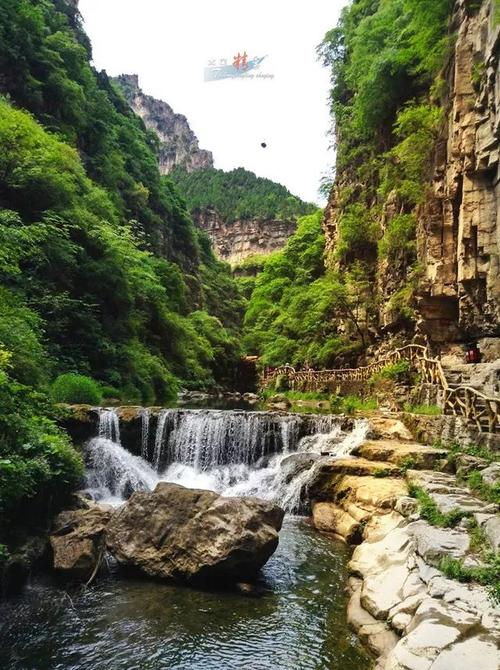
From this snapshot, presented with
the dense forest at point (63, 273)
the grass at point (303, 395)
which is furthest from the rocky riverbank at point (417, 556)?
the grass at point (303, 395)

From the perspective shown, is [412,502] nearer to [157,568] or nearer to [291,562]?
[291,562]

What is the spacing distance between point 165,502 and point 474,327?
12.3 m

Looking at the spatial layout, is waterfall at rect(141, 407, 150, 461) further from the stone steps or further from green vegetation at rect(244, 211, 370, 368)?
green vegetation at rect(244, 211, 370, 368)

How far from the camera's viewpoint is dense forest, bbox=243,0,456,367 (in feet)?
62.6

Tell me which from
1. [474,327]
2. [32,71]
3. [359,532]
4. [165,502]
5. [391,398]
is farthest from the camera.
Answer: [32,71]

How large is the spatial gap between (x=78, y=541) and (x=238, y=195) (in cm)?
10024

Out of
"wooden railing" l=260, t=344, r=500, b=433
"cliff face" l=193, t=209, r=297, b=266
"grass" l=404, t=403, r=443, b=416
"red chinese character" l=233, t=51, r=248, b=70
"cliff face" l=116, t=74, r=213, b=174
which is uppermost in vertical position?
"cliff face" l=116, t=74, r=213, b=174

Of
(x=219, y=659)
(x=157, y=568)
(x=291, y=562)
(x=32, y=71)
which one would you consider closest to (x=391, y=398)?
(x=291, y=562)

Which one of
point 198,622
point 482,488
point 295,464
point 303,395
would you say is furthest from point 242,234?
point 198,622

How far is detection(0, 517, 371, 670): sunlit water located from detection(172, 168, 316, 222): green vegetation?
84.4m

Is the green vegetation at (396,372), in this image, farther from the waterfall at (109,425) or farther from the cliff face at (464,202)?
the waterfall at (109,425)

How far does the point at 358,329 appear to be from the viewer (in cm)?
2461

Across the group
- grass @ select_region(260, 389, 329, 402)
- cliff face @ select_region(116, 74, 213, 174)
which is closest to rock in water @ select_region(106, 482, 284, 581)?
grass @ select_region(260, 389, 329, 402)

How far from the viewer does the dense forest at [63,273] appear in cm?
833
